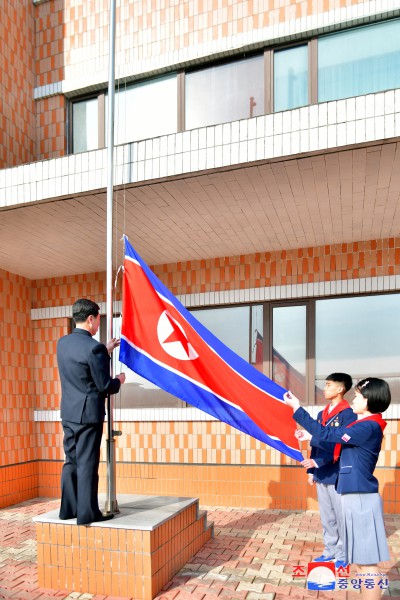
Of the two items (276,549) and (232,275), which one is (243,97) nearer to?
(232,275)

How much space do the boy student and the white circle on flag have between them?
141 centimetres

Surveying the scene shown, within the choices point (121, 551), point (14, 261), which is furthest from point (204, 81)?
point (121, 551)

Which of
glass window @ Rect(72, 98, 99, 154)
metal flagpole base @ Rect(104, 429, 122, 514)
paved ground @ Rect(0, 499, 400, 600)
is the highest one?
glass window @ Rect(72, 98, 99, 154)

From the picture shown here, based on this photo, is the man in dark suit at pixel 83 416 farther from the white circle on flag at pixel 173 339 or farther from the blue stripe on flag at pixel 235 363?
the blue stripe on flag at pixel 235 363

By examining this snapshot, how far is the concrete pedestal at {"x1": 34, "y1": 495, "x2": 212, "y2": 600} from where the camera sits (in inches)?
163

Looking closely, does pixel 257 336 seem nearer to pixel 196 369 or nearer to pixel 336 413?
pixel 336 413

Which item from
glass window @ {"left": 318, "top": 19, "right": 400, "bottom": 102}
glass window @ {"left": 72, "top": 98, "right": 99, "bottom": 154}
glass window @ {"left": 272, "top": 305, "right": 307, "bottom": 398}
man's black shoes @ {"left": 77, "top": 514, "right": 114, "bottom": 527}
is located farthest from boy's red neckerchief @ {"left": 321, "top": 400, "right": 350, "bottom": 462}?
glass window @ {"left": 72, "top": 98, "right": 99, "bottom": 154}

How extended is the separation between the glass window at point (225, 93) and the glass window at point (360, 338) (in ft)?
9.21

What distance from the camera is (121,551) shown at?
4168mm

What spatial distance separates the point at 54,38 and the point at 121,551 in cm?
694

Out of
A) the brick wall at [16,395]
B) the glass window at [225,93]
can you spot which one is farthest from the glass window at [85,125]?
the brick wall at [16,395]

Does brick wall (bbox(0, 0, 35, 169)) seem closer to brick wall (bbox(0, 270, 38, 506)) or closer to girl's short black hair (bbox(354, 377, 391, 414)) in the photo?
brick wall (bbox(0, 270, 38, 506))

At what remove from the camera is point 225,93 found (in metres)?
6.92

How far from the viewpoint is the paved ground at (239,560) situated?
4320 millimetres
